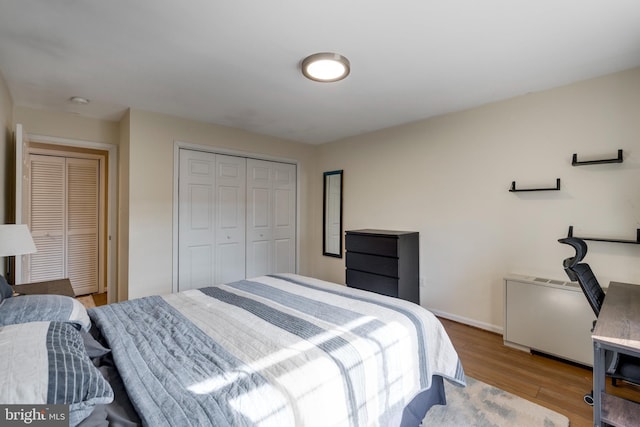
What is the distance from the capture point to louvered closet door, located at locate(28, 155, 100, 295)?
13.0 ft

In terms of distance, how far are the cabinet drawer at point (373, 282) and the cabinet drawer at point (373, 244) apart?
27 centimetres

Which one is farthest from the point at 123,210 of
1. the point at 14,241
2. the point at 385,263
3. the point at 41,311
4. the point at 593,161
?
the point at 593,161

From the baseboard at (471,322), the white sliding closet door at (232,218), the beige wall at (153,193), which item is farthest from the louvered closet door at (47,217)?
the baseboard at (471,322)

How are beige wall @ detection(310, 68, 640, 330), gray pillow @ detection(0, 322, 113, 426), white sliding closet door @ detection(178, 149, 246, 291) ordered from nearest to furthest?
gray pillow @ detection(0, 322, 113, 426) → beige wall @ detection(310, 68, 640, 330) → white sliding closet door @ detection(178, 149, 246, 291)

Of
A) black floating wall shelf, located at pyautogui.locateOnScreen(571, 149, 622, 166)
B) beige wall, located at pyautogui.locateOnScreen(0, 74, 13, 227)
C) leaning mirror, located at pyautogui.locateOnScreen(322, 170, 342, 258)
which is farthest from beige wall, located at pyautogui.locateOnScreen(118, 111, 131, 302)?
black floating wall shelf, located at pyautogui.locateOnScreen(571, 149, 622, 166)

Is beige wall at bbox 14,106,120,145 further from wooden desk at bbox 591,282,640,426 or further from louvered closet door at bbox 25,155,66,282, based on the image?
wooden desk at bbox 591,282,640,426

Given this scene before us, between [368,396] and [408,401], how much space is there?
32cm

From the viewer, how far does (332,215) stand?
4.64 m

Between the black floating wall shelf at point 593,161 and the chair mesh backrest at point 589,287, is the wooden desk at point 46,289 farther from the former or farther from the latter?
the black floating wall shelf at point 593,161

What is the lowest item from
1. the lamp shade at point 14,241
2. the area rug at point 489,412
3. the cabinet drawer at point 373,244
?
the area rug at point 489,412

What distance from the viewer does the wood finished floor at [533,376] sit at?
1.90m

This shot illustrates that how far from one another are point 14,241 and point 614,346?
3.24m

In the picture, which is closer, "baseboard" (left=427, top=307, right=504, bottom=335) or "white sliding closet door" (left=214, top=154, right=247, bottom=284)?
"baseboard" (left=427, top=307, right=504, bottom=335)

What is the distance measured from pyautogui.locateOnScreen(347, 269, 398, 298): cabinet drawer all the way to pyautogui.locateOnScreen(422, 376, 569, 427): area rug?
4.00ft
